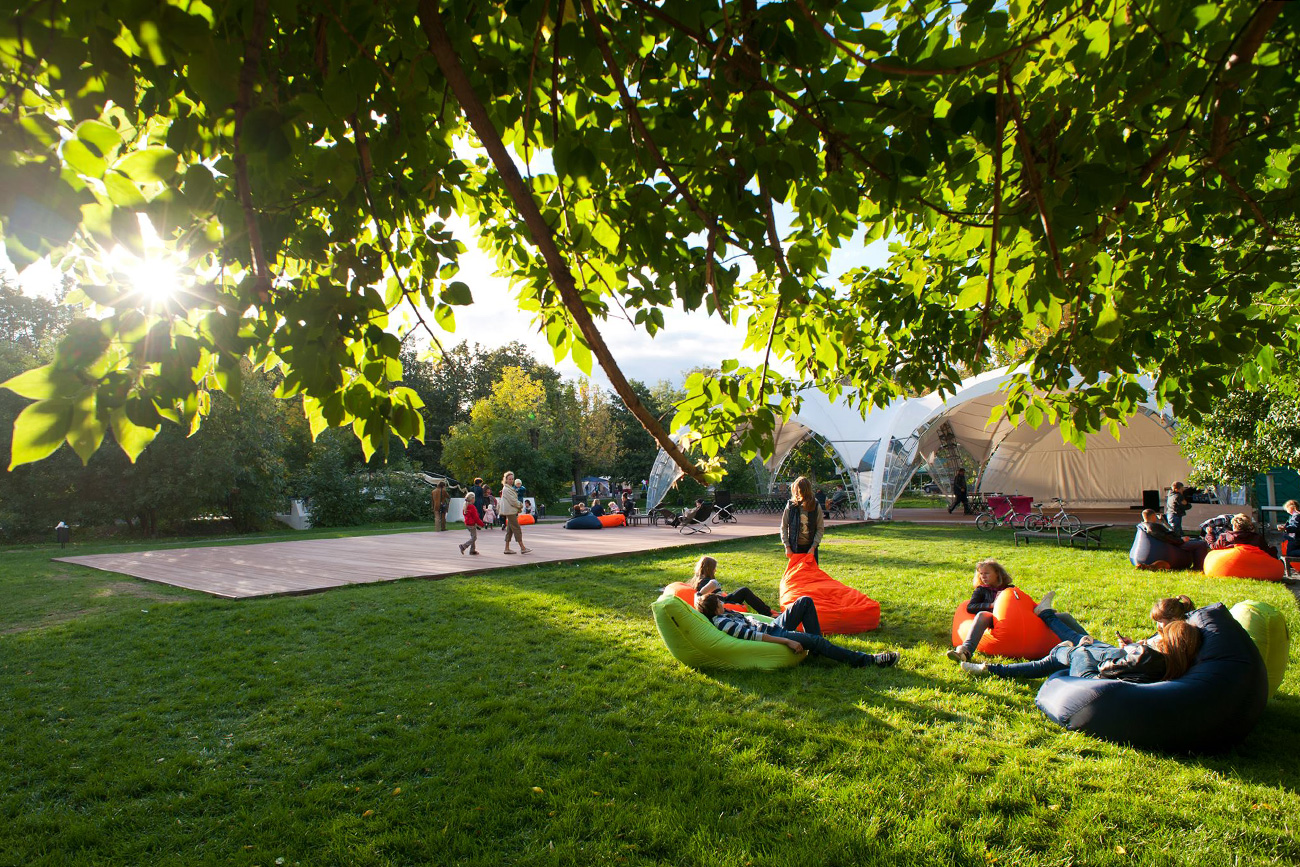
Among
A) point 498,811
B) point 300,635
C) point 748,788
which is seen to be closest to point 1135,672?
point 748,788

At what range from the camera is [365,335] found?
2461 mm

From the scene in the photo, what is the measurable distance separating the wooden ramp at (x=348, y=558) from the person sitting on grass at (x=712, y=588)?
5.64 metres

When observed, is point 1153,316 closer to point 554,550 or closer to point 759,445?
point 759,445

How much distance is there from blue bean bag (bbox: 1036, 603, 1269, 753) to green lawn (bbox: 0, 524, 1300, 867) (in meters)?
0.14

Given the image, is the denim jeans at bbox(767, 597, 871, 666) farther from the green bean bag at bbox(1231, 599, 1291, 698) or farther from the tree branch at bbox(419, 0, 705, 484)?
the tree branch at bbox(419, 0, 705, 484)

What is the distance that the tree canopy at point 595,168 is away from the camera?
5.33ft

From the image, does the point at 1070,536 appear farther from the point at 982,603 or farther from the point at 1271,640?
the point at 1271,640

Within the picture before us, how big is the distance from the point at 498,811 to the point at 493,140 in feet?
10.6

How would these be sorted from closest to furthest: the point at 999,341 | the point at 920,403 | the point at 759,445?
1. the point at 759,445
2. the point at 999,341
3. the point at 920,403

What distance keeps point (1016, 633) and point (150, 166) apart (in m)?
6.91

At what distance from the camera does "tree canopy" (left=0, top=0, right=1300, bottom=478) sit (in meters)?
1.62

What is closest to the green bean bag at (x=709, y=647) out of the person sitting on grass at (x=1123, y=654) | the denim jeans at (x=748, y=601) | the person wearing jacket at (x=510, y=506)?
the person sitting on grass at (x=1123, y=654)

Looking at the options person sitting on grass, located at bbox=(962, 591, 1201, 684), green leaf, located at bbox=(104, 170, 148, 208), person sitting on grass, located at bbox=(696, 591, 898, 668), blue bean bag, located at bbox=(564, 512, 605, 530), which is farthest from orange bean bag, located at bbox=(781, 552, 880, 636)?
blue bean bag, located at bbox=(564, 512, 605, 530)

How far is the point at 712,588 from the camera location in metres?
7.05
